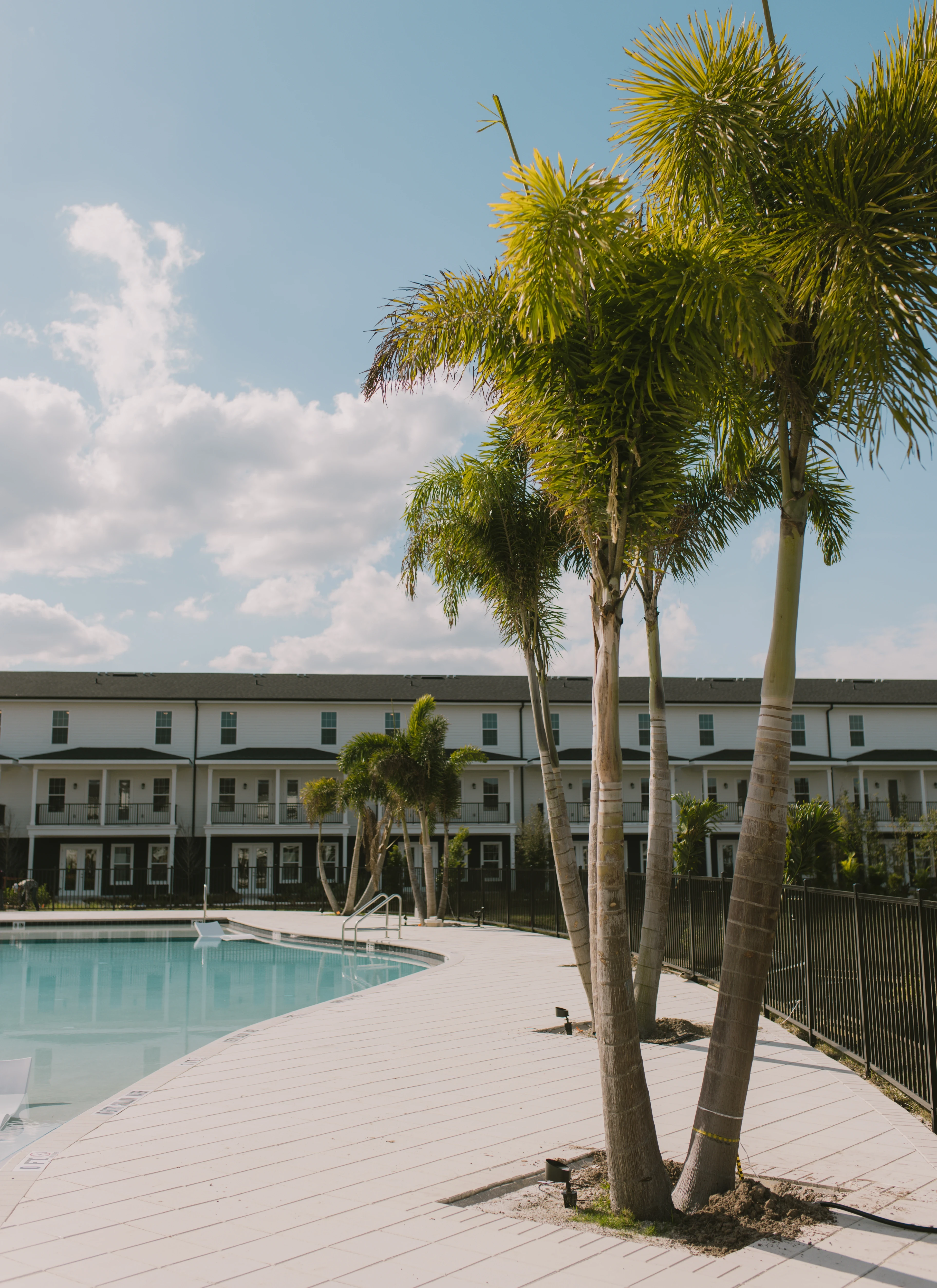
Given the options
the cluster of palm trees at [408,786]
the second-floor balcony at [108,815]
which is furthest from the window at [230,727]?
the cluster of palm trees at [408,786]

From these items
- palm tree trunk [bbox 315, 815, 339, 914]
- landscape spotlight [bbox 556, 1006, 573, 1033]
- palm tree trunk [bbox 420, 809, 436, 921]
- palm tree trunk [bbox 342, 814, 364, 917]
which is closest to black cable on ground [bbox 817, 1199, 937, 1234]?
landscape spotlight [bbox 556, 1006, 573, 1033]

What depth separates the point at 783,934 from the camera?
10547 mm

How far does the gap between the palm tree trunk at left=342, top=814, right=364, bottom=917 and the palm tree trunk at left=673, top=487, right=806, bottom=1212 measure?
22.3 m

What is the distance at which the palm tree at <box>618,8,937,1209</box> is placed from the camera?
4.93 m

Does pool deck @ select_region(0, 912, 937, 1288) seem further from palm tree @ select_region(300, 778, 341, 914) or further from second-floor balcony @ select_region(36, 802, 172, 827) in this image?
second-floor balcony @ select_region(36, 802, 172, 827)

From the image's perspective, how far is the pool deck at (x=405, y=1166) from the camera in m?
4.41

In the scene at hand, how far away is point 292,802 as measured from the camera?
3900cm

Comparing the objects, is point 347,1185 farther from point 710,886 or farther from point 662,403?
point 710,886

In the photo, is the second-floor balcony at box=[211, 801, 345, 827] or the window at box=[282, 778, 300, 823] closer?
the second-floor balcony at box=[211, 801, 345, 827]

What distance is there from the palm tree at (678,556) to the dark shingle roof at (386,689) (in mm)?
27700

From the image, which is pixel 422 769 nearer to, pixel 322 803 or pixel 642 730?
pixel 322 803

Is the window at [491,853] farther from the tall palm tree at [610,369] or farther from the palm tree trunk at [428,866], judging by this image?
the tall palm tree at [610,369]

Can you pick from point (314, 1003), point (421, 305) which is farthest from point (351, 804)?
point (421, 305)

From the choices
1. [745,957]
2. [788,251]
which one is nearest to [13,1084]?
[745,957]
